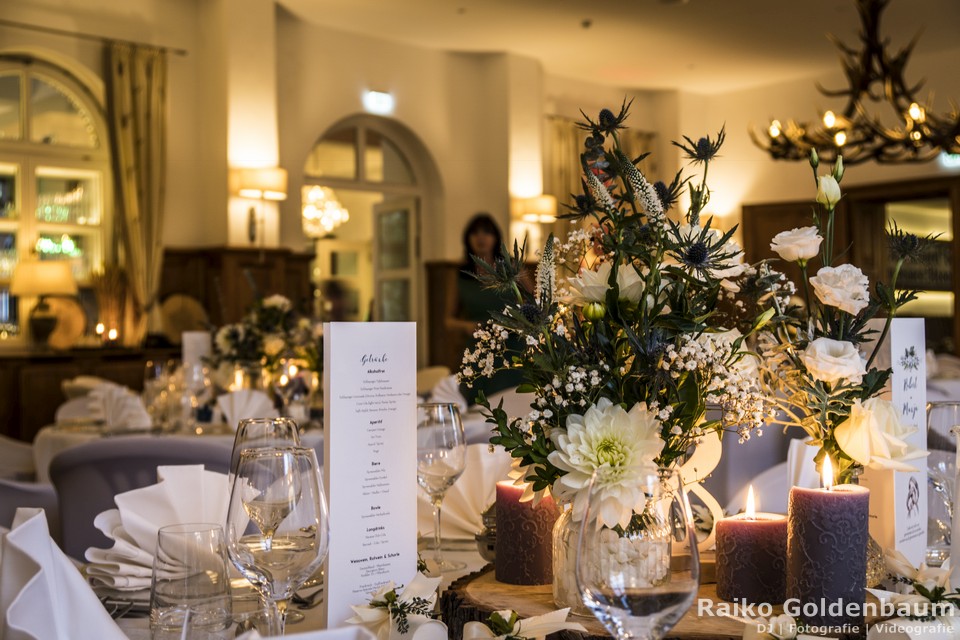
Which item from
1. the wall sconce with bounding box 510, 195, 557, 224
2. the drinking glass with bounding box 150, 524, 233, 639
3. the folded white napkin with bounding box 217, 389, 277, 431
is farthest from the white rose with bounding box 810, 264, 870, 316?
the wall sconce with bounding box 510, 195, 557, 224

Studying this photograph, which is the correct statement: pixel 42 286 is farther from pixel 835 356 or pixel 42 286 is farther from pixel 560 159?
pixel 835 356

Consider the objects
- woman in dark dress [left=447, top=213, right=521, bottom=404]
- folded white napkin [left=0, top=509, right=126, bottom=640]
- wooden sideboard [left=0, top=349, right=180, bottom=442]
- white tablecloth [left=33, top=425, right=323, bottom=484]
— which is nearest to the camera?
folded white napkin [left=0, top=509, right=126, bottom=640]

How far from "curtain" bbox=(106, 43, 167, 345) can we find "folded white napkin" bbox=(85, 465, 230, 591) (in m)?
6.64

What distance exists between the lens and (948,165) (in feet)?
34.6

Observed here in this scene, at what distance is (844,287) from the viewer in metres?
1.21

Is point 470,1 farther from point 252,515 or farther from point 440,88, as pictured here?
point 252,515

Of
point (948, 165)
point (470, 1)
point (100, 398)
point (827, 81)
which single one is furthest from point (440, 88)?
point (100, 398)

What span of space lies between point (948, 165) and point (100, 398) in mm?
9365

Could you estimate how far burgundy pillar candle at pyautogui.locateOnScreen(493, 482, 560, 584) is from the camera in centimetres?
139

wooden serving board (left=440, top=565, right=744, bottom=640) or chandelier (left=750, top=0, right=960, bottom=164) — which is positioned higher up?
chandelier (left=750, top=0, right=960, bottom=164)

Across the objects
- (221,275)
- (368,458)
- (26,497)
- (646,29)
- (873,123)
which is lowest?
(26,497)

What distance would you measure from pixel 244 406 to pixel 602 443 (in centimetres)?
286

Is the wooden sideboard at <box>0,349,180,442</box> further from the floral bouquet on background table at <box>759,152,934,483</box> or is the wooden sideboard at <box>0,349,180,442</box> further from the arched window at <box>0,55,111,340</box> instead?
the floral bouquet on background table at <box>759,152,934,483</box>

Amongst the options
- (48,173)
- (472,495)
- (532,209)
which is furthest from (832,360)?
(532,209)
